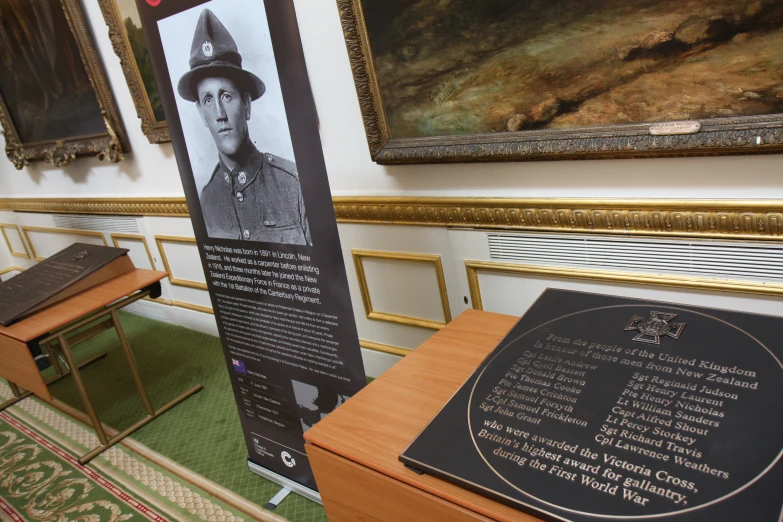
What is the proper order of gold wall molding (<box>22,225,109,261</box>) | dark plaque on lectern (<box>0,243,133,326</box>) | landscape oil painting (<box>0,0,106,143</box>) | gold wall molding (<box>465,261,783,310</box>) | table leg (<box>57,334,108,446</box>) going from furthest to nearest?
1. gold wall molding (<box>22,225,109,261</box>)
2. landscape oil painting (<box>0,0,106,143</box>)
3. dark plaque on lectern (<box>0,243,133,326</box>)
4. table leg (<box>57,334,108,446</box>)
5. gold wall molding (<box>465,261,783,310</box>)

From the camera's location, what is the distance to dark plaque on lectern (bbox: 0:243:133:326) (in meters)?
2.97

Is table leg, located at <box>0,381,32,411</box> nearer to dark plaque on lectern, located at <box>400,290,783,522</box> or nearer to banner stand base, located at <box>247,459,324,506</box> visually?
banner stand base, located at <box>247,459,324,506</box>

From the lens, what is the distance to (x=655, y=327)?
4.79ft

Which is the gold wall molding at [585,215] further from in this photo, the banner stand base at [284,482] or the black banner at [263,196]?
the banner stand base at [284,482]

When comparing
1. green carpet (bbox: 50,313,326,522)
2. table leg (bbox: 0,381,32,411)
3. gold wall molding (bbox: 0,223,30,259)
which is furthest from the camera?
gold wall molding (bbox: 0,223,30,259)

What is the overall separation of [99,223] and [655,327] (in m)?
4.47

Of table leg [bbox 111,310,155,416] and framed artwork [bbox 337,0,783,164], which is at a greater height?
framed artwork [bbox 337,0,783,164]

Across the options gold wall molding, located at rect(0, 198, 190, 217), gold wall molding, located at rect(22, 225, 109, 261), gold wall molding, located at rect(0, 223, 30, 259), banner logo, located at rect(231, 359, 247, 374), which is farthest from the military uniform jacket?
gold wall molding, located at rect(0, 223, 30, 259)

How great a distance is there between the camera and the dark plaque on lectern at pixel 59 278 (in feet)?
9.73

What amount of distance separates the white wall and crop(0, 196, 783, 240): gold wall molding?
4 centimetres

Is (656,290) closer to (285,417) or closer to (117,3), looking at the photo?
(285,417)

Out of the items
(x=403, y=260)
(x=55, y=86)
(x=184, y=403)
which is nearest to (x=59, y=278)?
(x=184, y=403)

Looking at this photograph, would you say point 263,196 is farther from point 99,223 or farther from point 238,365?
point 99,223

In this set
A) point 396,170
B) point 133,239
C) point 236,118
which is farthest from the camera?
point 133,239
